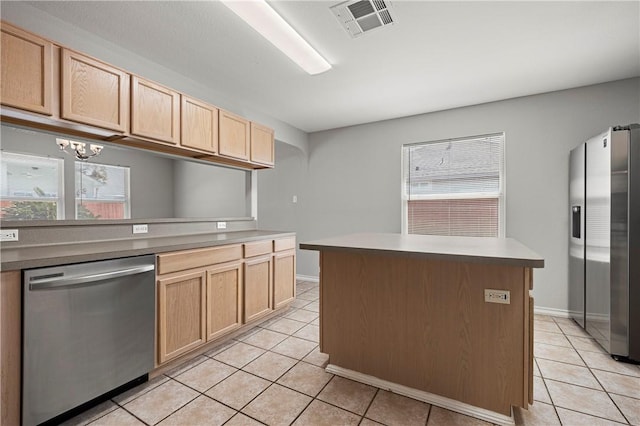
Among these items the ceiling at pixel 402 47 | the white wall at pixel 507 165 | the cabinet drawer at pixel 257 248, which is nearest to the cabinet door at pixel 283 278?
the cabinet drawer at pixel 257 248

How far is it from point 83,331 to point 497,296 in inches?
88.8

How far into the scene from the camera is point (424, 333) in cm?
172

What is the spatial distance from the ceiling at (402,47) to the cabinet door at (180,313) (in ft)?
6.05

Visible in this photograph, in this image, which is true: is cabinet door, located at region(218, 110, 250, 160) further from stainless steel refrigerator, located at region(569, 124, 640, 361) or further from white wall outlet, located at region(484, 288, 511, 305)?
stainless steel refrigerator, located at region(569, 124, 640, 361)

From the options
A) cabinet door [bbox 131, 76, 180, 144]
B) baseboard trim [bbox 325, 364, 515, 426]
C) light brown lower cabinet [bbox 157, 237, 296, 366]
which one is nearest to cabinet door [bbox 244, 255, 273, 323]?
light brown lower cabinet [bbox 157, 237, 296, 366]

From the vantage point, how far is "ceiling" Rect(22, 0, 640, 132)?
1923 mm

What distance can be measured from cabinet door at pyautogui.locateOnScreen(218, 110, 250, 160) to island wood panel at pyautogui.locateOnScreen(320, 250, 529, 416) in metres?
1.68

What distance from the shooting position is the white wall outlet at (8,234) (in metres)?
1.71

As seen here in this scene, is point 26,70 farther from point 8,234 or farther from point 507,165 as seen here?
point 507,165

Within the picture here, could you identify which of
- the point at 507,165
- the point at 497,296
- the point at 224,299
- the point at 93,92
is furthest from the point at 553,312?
the point at 93,92

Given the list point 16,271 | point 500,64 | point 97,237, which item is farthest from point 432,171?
point 16,271

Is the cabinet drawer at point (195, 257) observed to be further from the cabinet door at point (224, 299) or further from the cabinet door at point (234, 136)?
the cabinet door at point (234, 136)

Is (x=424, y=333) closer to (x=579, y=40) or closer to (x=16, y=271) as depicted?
(x=16, y=271)

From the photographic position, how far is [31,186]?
3.31 m
